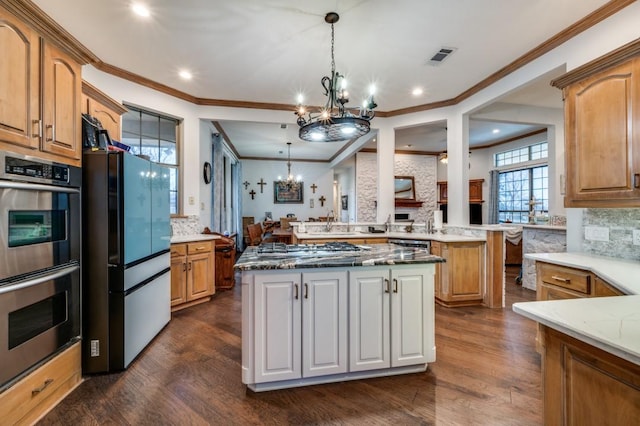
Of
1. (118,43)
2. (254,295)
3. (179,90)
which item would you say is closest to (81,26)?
(118,43)

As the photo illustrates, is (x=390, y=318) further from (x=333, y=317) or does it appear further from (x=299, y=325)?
(x=299, y=325)

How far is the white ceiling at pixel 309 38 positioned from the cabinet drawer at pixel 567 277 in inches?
84.9

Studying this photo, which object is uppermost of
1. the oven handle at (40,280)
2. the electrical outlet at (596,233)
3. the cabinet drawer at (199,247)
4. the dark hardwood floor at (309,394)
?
the electrical outlet at (596,233)

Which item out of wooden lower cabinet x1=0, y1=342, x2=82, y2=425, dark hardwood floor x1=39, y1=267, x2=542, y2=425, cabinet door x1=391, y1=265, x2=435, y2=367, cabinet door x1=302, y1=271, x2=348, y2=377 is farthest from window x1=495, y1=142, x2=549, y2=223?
wooden lower cabinet x1=0, y1=342, x2=82, y2=425

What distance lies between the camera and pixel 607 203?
2.01 meters

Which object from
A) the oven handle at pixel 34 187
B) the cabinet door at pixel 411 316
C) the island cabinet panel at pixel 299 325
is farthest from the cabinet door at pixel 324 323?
the oven handle at pixel 34 187

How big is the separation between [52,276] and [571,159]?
3.80 m

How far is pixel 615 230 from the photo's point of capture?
226 cm

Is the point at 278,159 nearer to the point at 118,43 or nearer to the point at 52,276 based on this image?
the point at 118,43

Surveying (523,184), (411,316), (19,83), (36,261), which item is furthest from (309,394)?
(523,184)

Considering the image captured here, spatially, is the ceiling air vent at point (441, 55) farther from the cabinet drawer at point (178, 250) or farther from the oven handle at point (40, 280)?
the oven handle at point (40, 280)

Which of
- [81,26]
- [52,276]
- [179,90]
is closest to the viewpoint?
[52,276]

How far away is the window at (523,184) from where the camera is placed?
6.50 metres

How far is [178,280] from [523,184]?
7915 millimetres
